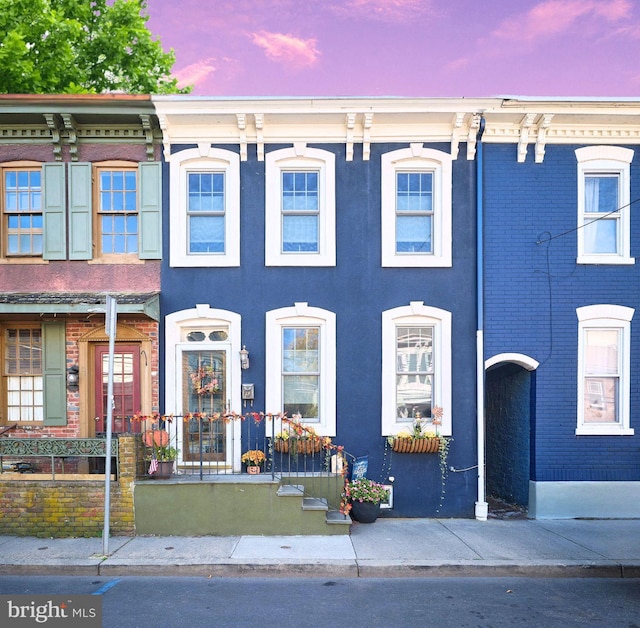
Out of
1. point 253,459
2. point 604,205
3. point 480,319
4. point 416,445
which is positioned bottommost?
point 253,459

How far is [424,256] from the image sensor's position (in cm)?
907

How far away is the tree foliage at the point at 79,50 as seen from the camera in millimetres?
11055

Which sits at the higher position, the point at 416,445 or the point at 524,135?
the point at 524,135

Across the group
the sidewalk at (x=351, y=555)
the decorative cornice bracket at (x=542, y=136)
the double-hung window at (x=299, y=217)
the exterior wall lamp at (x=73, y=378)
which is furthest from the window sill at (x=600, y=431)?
the exterior wall lamp at (x=73, y=378)

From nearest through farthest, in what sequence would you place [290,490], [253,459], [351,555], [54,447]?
1. [351,555]
2. [54,447]
3. [290,490]
4. [253,459]

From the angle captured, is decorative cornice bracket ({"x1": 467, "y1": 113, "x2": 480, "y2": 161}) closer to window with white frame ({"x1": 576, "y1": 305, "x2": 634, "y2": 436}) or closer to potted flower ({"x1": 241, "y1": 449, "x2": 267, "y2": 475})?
window with white frame ({"x1": 576, "y1": 305, "x2": 634, "y2": 436})

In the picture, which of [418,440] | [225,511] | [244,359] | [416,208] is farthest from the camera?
[416,208]

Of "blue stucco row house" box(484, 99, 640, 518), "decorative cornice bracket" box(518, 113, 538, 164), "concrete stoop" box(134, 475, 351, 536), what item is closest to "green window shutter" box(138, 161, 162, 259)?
"concrete stoop" box(134, 475, 351, 536)

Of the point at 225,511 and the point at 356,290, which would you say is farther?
the point at 356,290

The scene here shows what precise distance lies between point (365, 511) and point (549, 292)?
16.1ft

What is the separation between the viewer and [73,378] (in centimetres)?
888

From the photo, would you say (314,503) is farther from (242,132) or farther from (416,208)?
(242,132)

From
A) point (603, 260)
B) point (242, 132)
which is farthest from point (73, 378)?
point (603, 260)

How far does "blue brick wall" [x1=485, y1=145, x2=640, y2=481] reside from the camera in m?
8.91
